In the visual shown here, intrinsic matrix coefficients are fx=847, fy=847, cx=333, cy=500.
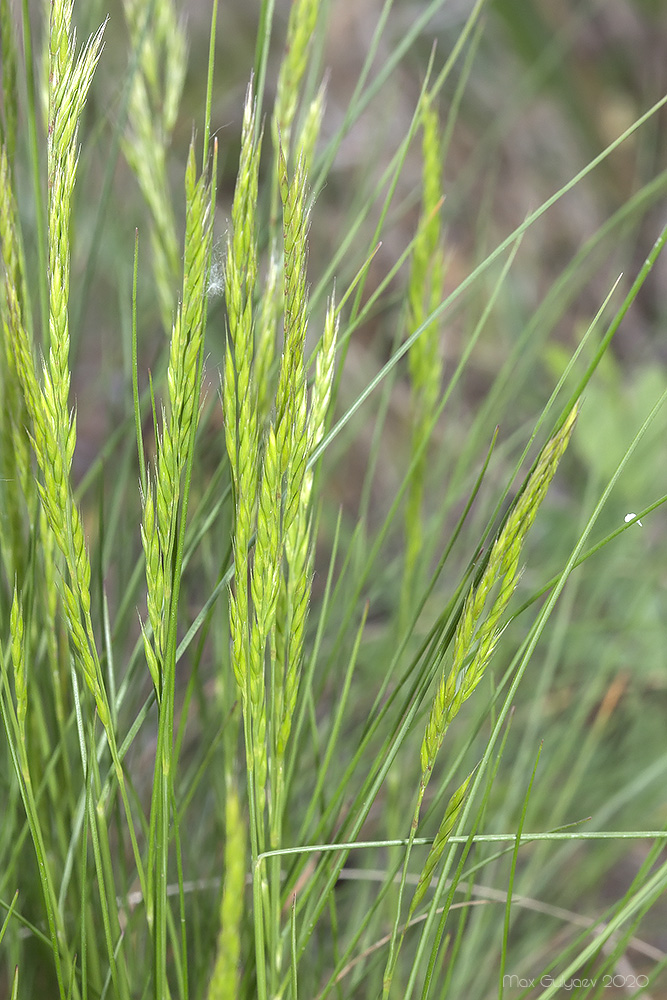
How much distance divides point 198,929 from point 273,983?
126 mm

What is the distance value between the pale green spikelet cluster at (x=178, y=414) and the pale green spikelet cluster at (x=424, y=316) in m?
0.17

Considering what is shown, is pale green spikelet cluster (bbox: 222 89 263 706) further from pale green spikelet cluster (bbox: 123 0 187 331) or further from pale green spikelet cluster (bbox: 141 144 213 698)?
pale green spikelet cluster (bbox: 123 0 187 331)

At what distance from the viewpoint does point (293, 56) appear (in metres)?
0.46

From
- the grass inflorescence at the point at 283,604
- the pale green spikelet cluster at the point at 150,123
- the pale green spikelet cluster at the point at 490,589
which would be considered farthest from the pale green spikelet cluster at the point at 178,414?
the pale green spikelet cluster at the point at 150,123

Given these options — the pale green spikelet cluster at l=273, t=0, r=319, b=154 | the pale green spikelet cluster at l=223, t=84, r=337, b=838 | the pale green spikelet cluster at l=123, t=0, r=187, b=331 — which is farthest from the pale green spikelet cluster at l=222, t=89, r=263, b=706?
the pale green spikelet cluster at l=123, t=0, r=187, b=331

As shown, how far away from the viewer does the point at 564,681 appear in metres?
0.85

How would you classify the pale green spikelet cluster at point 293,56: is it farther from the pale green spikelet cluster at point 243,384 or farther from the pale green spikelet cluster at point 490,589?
the pale green spikelet cluster at point 490,589

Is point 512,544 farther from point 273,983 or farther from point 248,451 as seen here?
point 273,983

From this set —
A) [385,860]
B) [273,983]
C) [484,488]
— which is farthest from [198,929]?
[484,488]

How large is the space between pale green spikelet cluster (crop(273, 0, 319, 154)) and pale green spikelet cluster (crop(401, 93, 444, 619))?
0.07 metres

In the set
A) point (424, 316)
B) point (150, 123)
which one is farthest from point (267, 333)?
point (150, 123)

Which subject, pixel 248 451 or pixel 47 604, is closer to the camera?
pixel 248 451

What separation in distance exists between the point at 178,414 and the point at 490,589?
137 millimetres

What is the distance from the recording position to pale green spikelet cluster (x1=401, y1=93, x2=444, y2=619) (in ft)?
1.60
